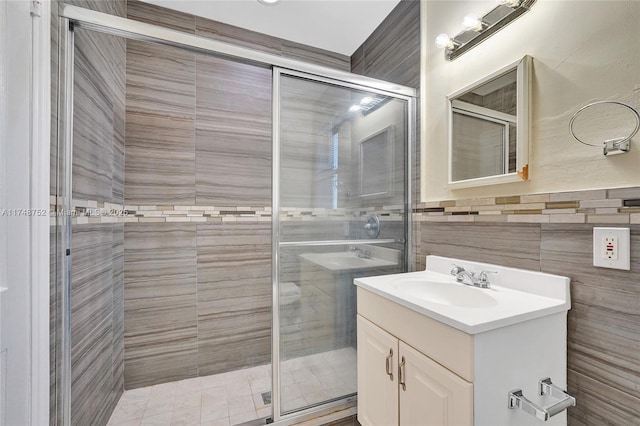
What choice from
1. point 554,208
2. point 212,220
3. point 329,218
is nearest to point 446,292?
point 554,208

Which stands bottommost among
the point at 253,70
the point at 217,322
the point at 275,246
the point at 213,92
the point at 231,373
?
the point at 231,373

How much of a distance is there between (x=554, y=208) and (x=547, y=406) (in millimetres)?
657

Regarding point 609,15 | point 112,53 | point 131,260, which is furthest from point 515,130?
point 131,260

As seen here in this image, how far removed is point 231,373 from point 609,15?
2.71 metres

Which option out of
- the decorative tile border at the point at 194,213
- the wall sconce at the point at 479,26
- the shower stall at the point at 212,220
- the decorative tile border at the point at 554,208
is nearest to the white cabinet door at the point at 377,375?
the shower stall at the point at 212,220

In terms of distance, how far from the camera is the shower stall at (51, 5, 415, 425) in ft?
4.03

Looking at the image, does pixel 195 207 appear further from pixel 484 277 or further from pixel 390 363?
pixel 484 277

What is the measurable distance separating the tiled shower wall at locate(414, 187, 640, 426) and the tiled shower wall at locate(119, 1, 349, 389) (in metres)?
1.64

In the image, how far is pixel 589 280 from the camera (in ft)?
3.03

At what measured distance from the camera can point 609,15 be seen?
89 centimetres

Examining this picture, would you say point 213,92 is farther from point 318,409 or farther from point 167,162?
point 318,409

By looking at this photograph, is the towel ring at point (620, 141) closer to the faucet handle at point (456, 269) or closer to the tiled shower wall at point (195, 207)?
the faucet handle at point (456, 269)

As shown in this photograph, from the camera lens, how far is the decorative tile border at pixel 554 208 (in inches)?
32.9

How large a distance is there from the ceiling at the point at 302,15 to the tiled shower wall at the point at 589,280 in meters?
1.60
